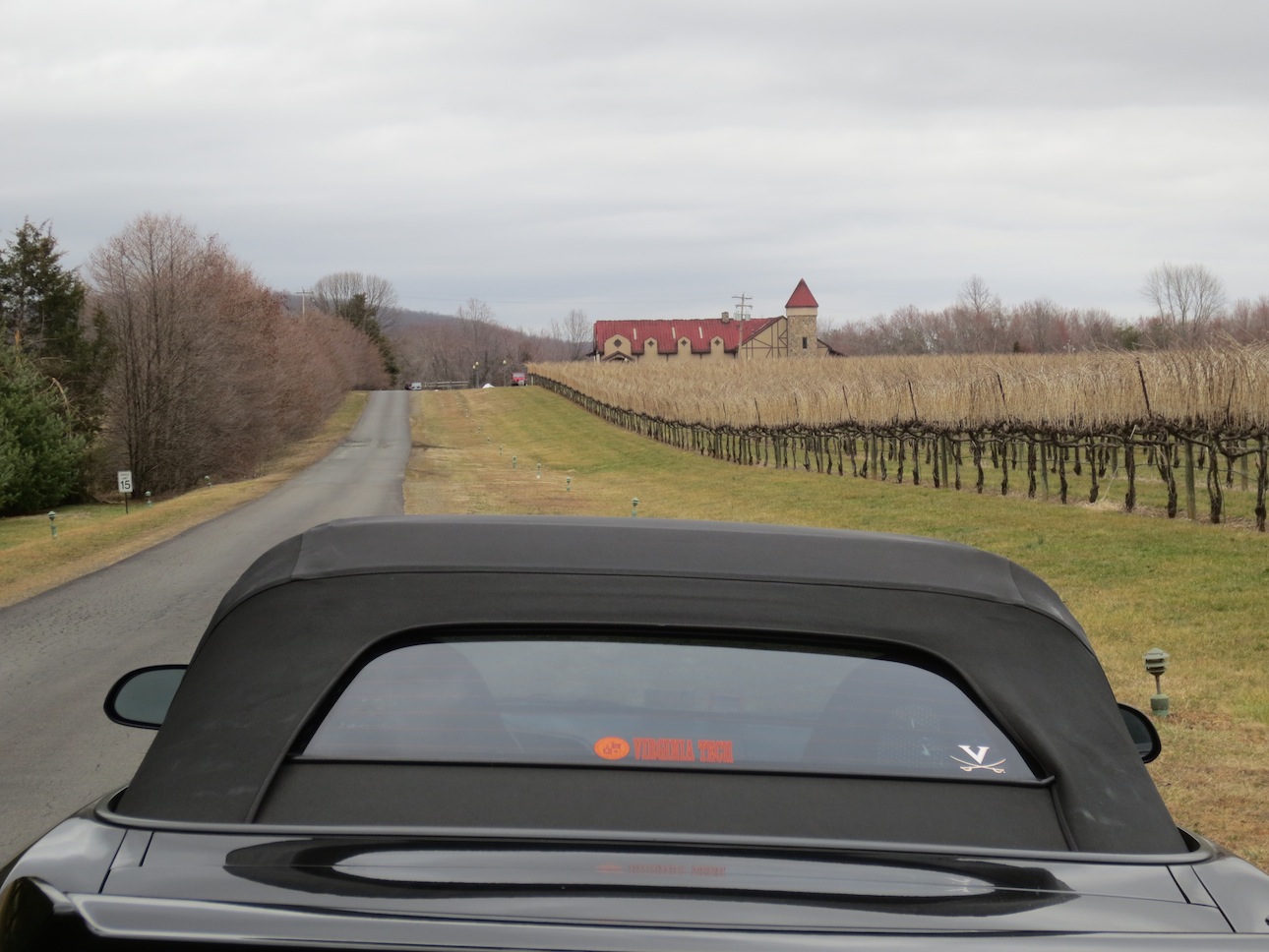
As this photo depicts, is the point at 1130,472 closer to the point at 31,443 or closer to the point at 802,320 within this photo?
the point at 31,443

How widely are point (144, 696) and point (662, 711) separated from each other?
5.25ft

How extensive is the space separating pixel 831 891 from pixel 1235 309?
10332 centimetres

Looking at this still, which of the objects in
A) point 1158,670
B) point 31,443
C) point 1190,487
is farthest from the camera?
point 31,443

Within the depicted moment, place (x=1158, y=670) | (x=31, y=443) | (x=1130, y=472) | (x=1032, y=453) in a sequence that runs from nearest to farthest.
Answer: (x=1158, y=670) < (x=1130, y=472) < (x=1032, y=453) < (x=31, y=443)

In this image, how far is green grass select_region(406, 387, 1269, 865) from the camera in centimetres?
856

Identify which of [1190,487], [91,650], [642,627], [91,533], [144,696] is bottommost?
[91,533]

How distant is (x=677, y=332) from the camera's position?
139 metres

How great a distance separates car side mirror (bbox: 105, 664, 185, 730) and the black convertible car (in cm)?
78

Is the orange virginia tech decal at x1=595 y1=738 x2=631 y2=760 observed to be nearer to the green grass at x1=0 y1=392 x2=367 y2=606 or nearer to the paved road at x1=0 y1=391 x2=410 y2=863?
the paved road at x1=0 y1=391 x2=410 y2=863

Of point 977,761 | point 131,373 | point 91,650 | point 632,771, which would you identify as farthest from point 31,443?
point 977,761

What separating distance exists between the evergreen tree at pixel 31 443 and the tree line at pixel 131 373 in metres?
0.06

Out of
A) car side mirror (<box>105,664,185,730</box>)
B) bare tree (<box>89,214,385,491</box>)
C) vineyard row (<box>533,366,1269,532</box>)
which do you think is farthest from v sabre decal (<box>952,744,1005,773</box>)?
bare tree (<box>89,214,385,491</box>)

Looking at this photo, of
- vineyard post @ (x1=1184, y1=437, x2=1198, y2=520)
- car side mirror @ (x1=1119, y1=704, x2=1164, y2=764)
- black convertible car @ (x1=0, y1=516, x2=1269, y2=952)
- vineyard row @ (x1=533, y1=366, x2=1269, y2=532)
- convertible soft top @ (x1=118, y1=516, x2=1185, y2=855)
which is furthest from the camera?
vineyard row @ (x1=533, y1=366, x2=1269, y2=532)

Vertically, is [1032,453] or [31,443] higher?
[31,443]
